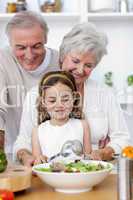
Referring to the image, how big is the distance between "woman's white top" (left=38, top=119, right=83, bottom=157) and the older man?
0.98 feet

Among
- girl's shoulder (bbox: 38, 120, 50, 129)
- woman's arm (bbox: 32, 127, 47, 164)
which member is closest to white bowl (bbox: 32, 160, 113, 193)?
woman's arm (bbox: 32, 127, 47, 164)

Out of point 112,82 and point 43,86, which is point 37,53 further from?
point 112,82

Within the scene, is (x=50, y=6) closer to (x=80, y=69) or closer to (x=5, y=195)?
(x=80, y=69)

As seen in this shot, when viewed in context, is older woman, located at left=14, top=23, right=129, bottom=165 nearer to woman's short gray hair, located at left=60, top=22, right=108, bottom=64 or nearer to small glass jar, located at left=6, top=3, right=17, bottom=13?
woman's short gray hair, located at left=60, top=22, right=108, bottom=64

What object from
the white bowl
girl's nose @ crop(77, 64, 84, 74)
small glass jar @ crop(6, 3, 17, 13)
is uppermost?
small glass jar @ crop(6, 3, 17, 13)

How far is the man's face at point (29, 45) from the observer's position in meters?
2.02

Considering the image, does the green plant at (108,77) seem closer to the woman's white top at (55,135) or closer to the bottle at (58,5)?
the bottle at (58,5)

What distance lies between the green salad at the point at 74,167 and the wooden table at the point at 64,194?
0.17ft

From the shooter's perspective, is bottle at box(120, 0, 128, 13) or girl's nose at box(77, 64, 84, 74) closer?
girl's nose at box(77, 64, 84, 74)

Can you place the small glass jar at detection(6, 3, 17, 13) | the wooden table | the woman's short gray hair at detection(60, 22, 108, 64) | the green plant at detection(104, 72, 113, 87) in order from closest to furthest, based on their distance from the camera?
the wooden table < the woman's short gray hair at detection(60, 22, 108, 64) < the small glass jar at detection(6, 3, 17, 13) < the green plant at detection(104, 72, 113, 87)

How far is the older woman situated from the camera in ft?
6.27

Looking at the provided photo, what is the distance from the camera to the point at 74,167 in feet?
4.10

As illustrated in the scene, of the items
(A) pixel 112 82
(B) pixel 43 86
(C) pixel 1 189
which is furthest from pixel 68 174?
(A) pixel 112 82

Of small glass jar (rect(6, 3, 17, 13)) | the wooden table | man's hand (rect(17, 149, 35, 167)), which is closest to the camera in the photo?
the wooden table
